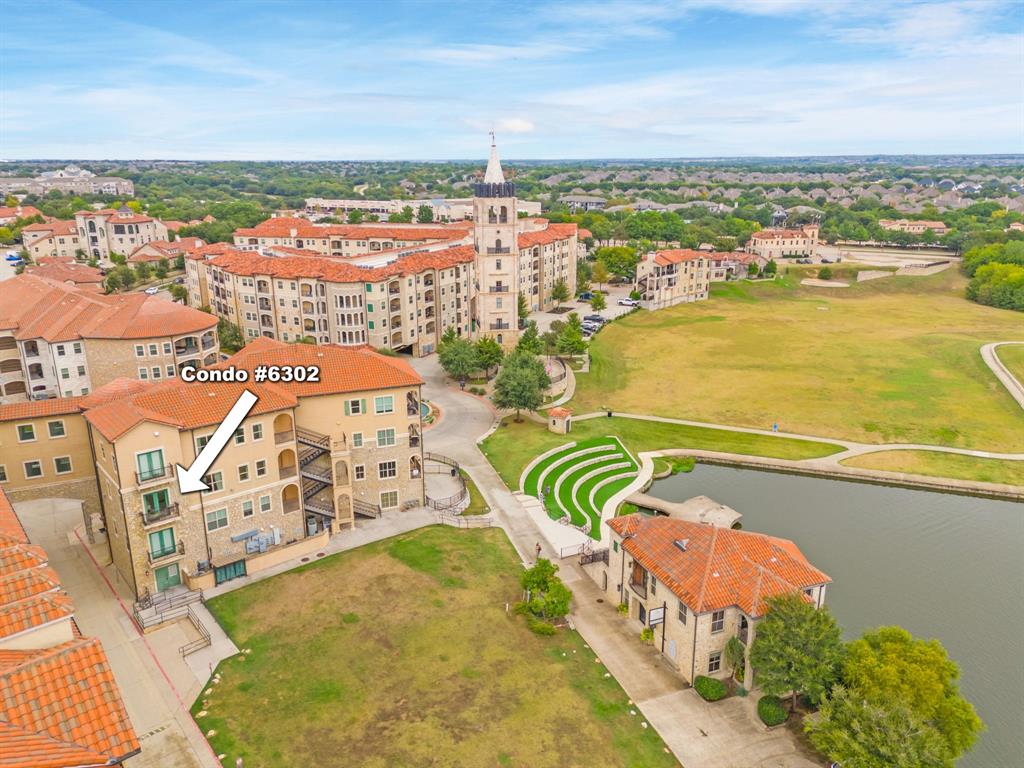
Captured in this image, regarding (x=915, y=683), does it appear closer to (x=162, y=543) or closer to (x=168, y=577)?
(x=162, y=543)

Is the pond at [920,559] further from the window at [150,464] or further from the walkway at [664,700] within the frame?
the window at [150,464]

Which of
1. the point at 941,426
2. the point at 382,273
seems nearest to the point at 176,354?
the point at 382,273

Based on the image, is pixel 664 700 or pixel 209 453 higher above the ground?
pixel 209 453

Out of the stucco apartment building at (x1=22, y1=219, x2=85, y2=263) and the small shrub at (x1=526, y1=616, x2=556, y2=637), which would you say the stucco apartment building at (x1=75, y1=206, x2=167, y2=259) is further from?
the small shrub at (x1=526, y1=616, x2=556, y2=637)

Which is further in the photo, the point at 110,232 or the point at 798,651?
the point at 110,232

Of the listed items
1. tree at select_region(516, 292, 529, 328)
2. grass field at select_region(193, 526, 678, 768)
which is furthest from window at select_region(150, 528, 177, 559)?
tree at select_region(516, 292, 529, 328)

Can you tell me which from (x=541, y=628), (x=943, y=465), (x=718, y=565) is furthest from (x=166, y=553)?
(x=943, y=465)

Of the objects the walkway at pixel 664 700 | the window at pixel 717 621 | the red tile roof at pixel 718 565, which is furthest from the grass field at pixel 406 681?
the red tile roof at pixel 718 565

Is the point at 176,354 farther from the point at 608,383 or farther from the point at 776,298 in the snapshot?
the point at 776,298
